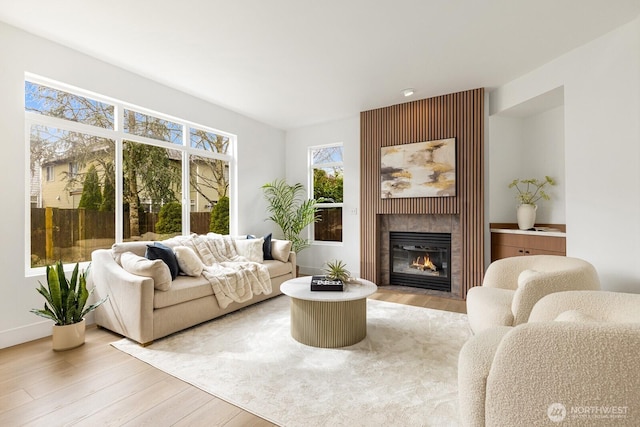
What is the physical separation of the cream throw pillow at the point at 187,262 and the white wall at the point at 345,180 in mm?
2622

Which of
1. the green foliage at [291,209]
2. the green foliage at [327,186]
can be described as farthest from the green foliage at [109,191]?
the green foliage at [327,186]

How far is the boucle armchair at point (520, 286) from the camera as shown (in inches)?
77.5

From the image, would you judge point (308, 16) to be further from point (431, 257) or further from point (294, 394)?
point (431, 257)

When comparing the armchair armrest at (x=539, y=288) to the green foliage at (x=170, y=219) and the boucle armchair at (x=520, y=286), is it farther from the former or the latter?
the green foliage at (x=170, y=219)

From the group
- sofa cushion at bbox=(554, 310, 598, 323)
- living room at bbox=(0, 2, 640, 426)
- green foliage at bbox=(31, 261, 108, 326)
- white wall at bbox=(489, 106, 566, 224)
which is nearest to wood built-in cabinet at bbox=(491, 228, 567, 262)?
living room at bbox=(0, 2, 640, 426)

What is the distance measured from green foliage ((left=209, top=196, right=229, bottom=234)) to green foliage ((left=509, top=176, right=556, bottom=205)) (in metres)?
4.33

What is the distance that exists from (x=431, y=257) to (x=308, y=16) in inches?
144

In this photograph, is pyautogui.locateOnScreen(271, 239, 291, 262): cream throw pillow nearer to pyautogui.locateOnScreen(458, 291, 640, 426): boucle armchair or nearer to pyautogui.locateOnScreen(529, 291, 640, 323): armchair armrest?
pyautogui.locateOnScreen(529, 291, 640, 323): armchair armrest

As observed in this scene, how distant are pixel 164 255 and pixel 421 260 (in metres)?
3.62

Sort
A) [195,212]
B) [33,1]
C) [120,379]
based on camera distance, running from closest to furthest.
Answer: [120,379] → [33,1] → [195,212]

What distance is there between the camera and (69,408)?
1811 millimetres

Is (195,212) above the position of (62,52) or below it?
below

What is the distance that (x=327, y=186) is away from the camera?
561cm

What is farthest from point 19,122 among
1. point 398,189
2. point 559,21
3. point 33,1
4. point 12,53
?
point 559,21
